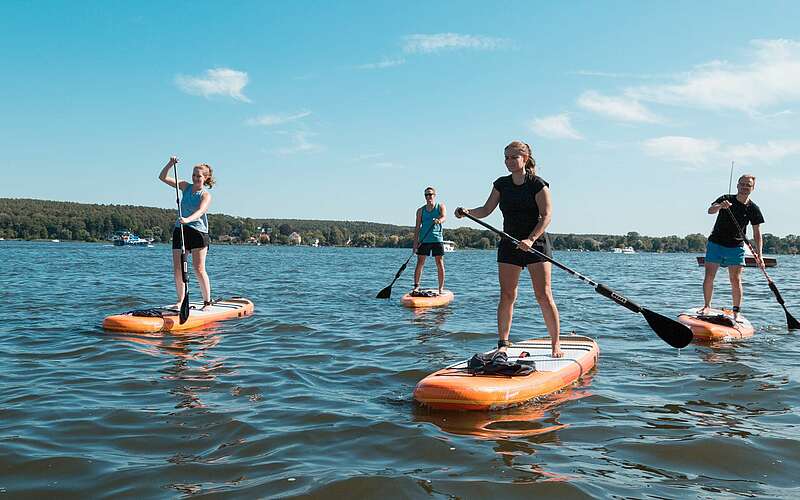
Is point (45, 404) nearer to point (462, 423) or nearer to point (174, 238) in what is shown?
point (462, 423)

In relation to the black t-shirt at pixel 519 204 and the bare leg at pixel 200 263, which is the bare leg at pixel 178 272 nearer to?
the bare leg at pixel 200 263

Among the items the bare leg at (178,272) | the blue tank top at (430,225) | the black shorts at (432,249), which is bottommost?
the bare leg at (178,272)

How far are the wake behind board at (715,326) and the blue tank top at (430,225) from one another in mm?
5510

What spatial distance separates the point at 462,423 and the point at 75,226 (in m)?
127

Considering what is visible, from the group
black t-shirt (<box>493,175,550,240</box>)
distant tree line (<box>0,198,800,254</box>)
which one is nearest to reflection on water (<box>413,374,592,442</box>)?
black t-shirt (<box>493,175,550,240</box>)

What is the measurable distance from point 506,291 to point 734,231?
5065 millimetres

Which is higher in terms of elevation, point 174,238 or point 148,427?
point 174,238

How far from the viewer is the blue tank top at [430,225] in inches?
549

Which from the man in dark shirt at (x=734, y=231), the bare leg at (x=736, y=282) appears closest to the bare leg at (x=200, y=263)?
the man in dark shirt at (x=734, y=231)

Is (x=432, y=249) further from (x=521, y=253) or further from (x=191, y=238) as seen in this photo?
(x=521, y=253)

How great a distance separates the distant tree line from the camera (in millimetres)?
114062

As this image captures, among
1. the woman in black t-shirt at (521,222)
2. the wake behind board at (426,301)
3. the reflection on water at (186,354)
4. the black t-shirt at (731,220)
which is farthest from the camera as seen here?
the wake behind board at (426,301)

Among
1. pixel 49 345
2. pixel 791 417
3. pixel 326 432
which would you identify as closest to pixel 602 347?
pixel 791 417

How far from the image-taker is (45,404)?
563 centimetres
